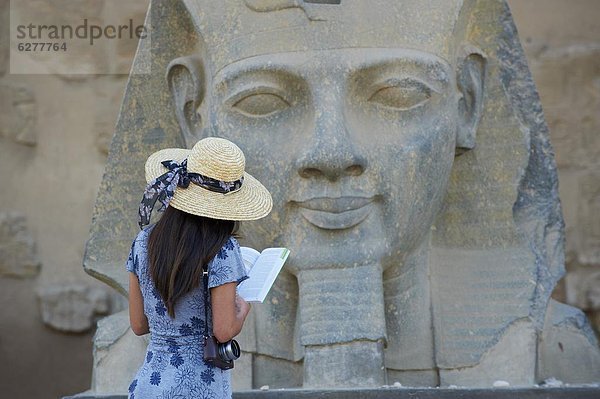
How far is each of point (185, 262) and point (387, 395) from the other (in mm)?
1001

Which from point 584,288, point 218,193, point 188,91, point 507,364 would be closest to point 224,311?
point 218,193

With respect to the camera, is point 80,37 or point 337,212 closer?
point 337,212

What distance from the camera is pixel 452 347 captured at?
4707mm

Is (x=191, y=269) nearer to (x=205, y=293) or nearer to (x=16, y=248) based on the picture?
(x=205, y=293)

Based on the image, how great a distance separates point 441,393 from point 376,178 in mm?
636

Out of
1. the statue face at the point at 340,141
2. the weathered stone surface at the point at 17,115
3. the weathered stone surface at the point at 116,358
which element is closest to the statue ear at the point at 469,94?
the statue face at the point at 340,141

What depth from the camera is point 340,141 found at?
14.6 ft

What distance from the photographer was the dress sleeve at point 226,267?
11.5 feet

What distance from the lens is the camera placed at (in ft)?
11.6

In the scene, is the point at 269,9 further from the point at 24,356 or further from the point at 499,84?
the point at 24,356

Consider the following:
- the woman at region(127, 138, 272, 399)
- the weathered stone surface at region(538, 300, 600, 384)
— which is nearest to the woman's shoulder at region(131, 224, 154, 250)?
the woman at region(127, 138, 272, 399)

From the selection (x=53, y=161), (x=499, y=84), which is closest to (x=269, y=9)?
(x=499, y=84)

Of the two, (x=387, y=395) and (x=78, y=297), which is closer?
(x=387, y=395)

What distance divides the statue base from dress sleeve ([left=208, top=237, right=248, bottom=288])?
822 millimetres
